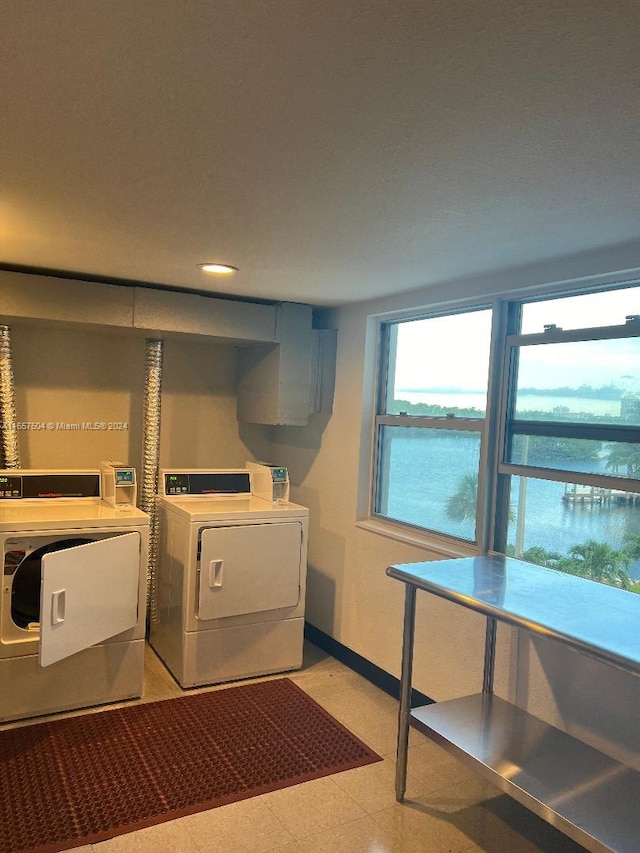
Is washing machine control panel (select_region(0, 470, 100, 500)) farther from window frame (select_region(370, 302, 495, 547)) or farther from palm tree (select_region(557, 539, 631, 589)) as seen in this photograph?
palm tree (select_region(557, 539, 631, 589))

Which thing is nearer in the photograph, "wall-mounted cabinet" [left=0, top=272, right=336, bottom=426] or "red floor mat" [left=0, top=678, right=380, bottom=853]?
"red floor mat" [left=0, top=678, right=380, bottom=853]

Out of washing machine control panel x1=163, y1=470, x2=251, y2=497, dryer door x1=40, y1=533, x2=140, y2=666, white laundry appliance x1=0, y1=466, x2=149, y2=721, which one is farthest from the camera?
washing machine control panel x1=163, y1=470, x2=251, y2=497

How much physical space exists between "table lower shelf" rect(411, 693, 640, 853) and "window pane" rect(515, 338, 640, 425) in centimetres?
120

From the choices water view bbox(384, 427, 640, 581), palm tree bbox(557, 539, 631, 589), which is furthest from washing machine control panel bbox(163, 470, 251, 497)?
palm tree bbox(557, 539, 631, 589)

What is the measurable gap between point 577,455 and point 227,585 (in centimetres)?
186

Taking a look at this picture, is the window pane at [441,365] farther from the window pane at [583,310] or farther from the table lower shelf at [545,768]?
the table lower shelf at [545,768]

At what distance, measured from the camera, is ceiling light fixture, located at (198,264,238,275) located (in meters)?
2.96

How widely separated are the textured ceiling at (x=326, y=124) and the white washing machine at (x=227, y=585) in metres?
1.55

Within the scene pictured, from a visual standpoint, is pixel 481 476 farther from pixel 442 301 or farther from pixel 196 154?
pixel 196 154

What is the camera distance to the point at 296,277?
3.14 meters

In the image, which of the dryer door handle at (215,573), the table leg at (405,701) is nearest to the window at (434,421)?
the table leg at (405,701)

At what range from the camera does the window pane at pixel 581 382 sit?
2.43 meters

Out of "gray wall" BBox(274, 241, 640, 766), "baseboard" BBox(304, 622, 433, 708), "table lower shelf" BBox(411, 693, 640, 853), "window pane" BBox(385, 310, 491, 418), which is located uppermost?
"window pane" BBox(385, 310, 491, 418)

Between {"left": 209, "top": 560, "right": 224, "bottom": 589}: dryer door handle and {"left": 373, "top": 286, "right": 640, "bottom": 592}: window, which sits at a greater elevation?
{"left": 373, "top": 286, "right": 640, "bottom": 592}: window
